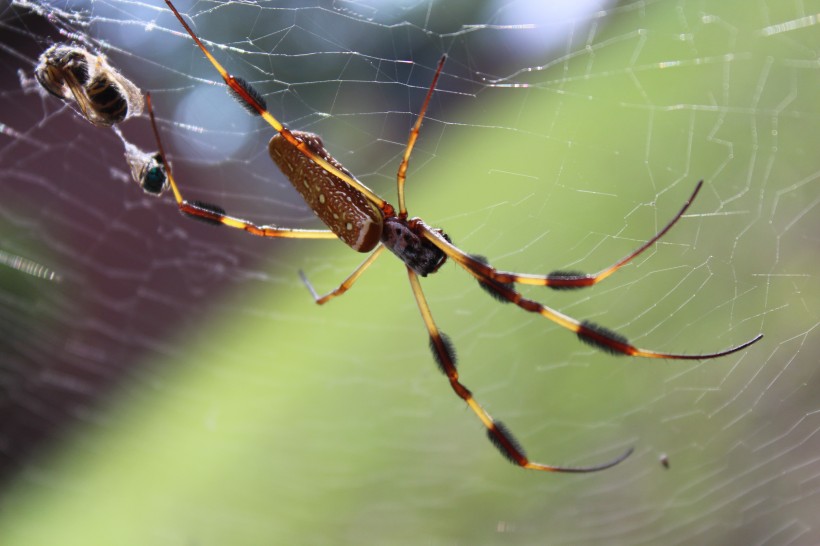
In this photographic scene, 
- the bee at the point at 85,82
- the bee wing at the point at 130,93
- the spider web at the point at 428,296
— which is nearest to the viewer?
the bee at the point at 85,82

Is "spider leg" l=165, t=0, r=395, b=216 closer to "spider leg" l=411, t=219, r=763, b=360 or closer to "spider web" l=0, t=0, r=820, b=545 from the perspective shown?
"spider leg" l=411, t=219, r=763, b=360

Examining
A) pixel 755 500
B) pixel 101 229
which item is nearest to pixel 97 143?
pixel 101 229

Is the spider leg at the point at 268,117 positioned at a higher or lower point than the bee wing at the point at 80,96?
lower

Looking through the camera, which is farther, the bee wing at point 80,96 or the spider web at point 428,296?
the spider web at point 428,296

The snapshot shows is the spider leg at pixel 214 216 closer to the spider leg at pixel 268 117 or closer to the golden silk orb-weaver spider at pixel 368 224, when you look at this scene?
the golden silk orb-weaver spider at pixel 368 224

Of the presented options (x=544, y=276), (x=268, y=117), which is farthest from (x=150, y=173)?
(x=544, y=276)

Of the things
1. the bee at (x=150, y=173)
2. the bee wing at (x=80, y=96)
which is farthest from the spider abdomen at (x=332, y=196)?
the bee wing at (x=80, y=96)

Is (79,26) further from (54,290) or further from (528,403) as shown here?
(54,290)

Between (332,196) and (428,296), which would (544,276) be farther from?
(428,296)
